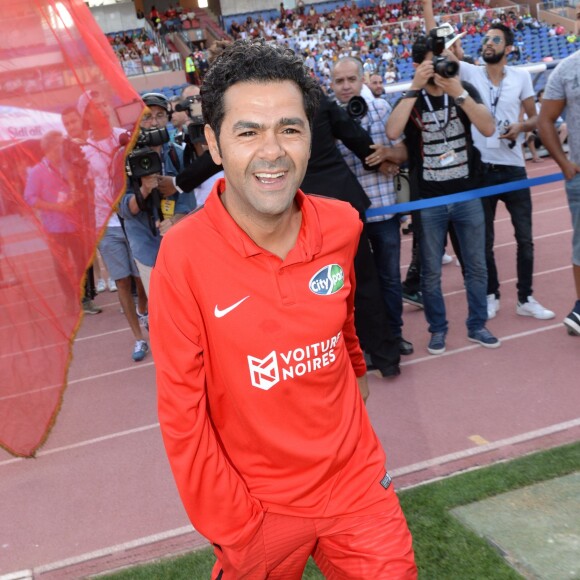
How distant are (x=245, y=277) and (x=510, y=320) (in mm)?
4658

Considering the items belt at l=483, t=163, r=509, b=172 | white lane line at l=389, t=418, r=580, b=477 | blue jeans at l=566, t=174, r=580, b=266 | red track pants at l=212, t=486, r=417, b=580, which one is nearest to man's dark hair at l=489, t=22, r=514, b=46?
belt at l=483, t=163, r=509, b=172

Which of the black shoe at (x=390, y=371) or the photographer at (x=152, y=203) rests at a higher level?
the photographer at (x=152, y=203)

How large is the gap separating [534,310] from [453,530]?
3.09m

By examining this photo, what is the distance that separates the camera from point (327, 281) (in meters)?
1.89

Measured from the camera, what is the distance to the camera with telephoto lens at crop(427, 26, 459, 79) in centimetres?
470

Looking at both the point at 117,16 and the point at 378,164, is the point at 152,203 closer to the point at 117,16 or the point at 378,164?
the point at 378,164

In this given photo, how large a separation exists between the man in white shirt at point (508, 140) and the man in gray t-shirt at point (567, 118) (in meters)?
0.48

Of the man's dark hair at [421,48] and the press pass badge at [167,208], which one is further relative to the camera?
the press pass badge at [167,208]

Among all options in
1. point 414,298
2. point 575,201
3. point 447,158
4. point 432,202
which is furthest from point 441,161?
point 414,298

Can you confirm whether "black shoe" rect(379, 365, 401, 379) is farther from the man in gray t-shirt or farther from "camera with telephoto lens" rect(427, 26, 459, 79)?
"camera with telephoto lens" rect(427, 26, 459, 79)

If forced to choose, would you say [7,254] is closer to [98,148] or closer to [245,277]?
[98,148]

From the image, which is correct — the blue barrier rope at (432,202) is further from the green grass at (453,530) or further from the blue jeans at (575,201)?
the green grass at (453,530)

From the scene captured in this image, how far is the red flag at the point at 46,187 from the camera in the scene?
121 inches

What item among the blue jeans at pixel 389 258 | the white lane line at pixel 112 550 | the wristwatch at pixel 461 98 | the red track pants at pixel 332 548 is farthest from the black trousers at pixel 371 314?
the red track pants at pixel 332 548
